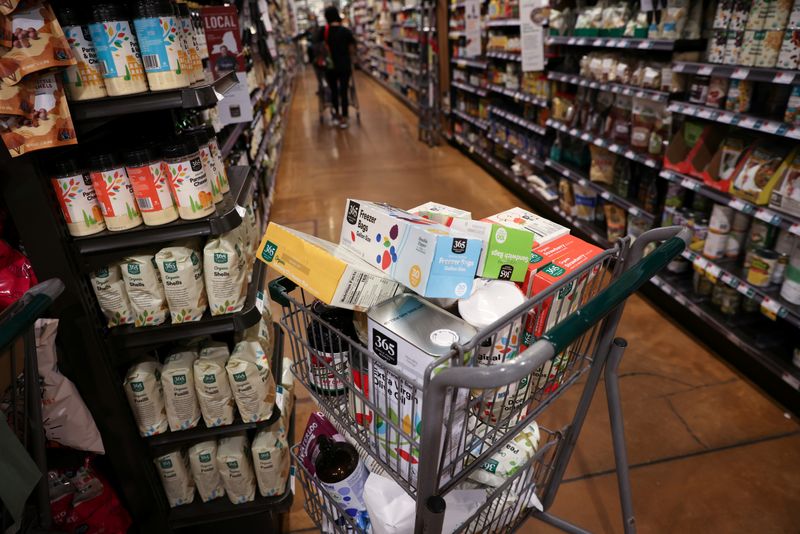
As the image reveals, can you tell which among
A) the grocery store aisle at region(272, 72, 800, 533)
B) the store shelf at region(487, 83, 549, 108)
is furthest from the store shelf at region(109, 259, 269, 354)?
the store shelf at region(487, 83, 549, 108)

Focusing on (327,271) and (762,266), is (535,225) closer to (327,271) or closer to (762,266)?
(327,271)

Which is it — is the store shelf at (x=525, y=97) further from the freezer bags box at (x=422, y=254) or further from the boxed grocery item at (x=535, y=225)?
the freezer bags box at (x=422, y=254)

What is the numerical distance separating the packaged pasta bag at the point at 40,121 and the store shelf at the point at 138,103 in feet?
0.16

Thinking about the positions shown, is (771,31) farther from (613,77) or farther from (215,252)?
Result: (215,252)

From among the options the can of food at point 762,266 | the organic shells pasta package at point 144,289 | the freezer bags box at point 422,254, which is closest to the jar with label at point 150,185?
the organic shells pasta package at point 144,289

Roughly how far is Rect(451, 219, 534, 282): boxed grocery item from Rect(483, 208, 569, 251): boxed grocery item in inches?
5.0

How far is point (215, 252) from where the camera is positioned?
144cm

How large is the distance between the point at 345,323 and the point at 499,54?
4612mm

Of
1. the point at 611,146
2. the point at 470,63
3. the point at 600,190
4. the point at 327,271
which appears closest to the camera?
the point at 327,271

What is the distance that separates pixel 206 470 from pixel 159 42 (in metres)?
1.37

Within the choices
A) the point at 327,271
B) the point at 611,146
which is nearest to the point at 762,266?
the point at 611,146

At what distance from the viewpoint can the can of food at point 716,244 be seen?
2.65 metres

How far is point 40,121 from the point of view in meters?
1.13

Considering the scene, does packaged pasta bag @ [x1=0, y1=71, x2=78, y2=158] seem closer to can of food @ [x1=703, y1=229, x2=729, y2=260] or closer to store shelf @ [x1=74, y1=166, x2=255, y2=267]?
store shelf @ [x1=74, y1=166, x2=255, y2=267]
